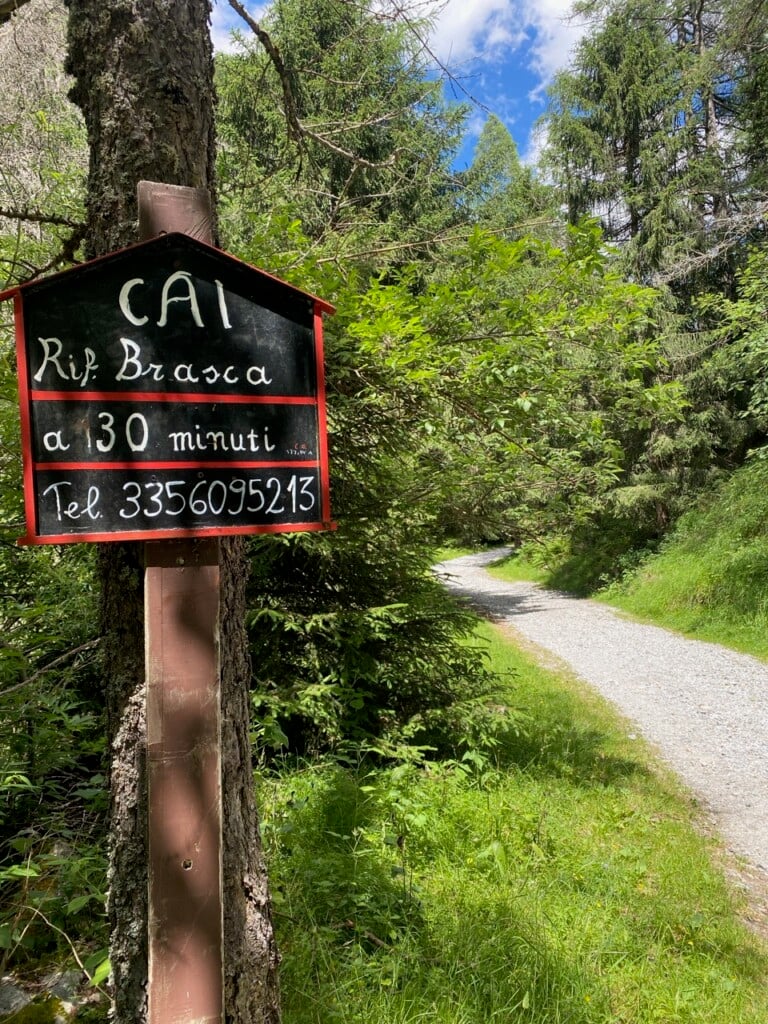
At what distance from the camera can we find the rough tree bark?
159cm

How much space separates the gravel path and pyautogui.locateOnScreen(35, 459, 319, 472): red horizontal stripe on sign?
11.1 ft

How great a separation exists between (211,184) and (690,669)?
7643 millimetres

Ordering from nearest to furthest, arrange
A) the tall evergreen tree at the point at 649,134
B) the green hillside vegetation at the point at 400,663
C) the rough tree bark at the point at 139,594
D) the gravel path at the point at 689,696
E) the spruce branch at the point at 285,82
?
the rough tree bark at the point at 139,594 < the green hillside vegetation at the point at 400,663 < the spruce branch at the point at 285,82 < the gravel path at the point at 689,696 < the tall evergreen tree at the point at 649,134

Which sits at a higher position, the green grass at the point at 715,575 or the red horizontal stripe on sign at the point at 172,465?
the red horizontal stripe on sign at the point at 172,465

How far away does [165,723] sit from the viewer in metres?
1.36

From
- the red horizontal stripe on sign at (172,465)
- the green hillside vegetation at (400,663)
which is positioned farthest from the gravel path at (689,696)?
the red horizontal stripe on sign at (172,465)

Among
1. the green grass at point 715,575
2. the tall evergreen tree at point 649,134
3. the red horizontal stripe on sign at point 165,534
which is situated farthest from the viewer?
the tall evergreen tree at point 649,134

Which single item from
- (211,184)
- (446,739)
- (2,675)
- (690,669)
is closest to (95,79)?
(211,184)

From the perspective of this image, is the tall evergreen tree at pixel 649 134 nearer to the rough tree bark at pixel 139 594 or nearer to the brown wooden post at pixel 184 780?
the rough tree bark at pixel 139 594

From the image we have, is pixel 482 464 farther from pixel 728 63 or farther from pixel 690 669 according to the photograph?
pixel 728 63

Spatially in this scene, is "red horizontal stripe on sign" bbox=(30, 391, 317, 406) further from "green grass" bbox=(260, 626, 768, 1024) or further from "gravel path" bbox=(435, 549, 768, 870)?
"gravel path" bbox=(435, 549, 768, 870)

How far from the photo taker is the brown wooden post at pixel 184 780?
1.32 meters

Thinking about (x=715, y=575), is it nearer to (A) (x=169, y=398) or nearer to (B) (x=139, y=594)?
(B) (x=139, y=594)

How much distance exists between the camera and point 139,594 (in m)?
1.59
